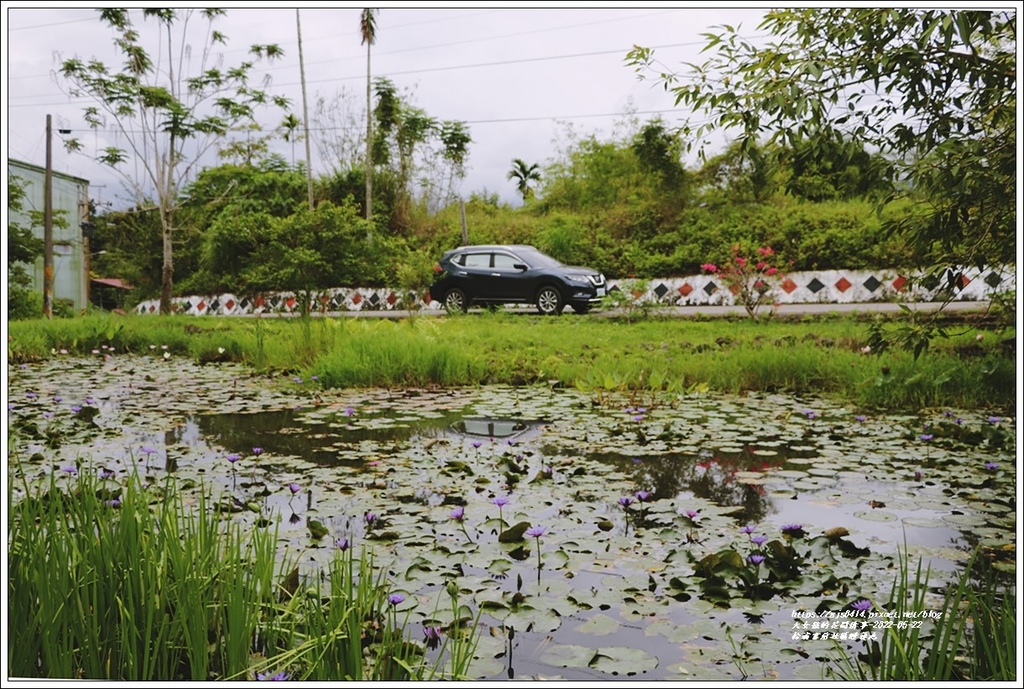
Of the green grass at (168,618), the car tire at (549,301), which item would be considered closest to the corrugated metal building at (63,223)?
the green grass at (168,618)

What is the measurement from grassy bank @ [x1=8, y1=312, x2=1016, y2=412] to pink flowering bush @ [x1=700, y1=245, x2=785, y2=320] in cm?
31

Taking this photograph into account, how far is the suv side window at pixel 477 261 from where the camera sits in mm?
3122

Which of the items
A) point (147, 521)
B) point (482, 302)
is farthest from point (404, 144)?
point (147, 521)

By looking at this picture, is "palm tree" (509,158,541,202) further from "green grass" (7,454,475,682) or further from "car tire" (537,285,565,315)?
"green grass" (7,454,475,682)

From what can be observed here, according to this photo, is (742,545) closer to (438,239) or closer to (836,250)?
(438,239)

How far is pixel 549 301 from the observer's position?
11.6 feet

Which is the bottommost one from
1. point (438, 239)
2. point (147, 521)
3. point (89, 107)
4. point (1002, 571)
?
point (1002, 571)

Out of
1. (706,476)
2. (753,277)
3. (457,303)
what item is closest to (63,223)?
(706,476)

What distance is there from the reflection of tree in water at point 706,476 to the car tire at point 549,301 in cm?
121

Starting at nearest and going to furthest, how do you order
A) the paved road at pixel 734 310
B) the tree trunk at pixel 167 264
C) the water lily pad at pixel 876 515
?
the water lily pad at pixel 876 515 < the tree trunk at pixel 167 264 < the paved road at pixel 734 310

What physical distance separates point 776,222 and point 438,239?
165 cm

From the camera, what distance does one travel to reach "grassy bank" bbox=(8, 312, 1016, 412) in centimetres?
324

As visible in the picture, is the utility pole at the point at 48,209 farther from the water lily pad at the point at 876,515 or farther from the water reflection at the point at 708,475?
the water lily pad at the point at 876,515

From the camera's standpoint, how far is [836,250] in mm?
3807
